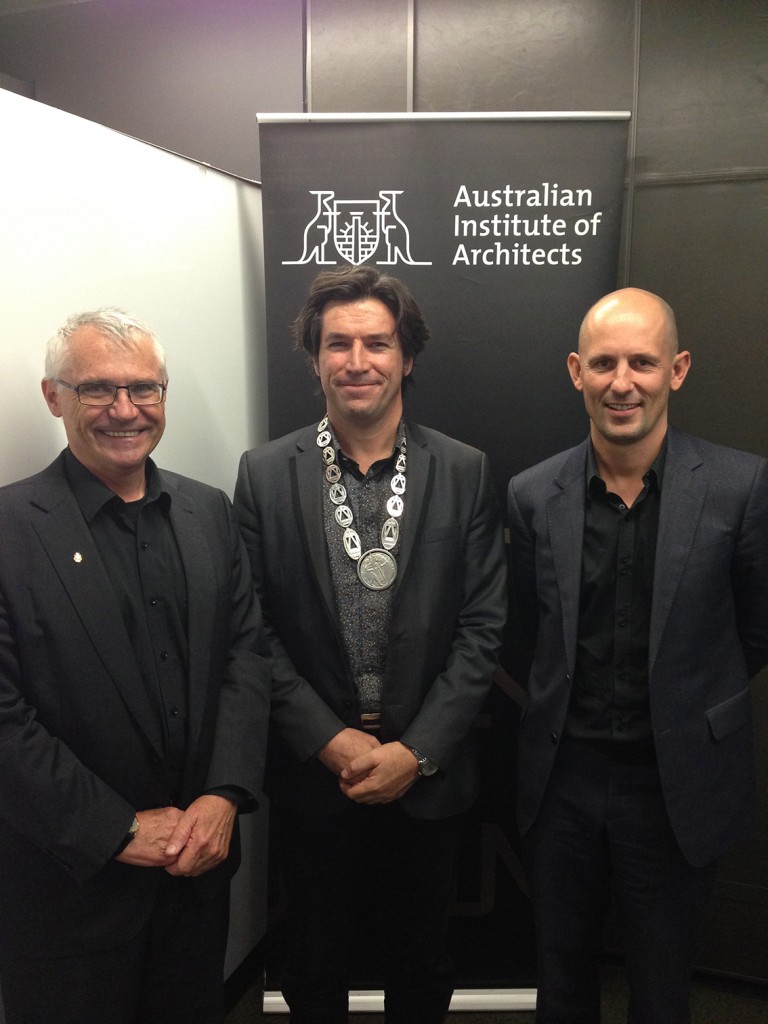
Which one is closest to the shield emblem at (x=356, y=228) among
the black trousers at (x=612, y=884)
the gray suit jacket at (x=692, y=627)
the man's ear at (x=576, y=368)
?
the man's ear at (x=576, y=368)

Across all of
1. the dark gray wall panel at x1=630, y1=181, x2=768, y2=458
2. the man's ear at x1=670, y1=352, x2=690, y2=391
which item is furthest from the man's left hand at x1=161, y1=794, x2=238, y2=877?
the dark gray wall panel at x1=630, y1=181, x2=768, y2=458

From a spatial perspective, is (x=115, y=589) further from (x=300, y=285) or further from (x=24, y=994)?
(x=300, y=285)

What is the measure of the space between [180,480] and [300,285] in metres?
0.91

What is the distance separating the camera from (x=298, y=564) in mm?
2053

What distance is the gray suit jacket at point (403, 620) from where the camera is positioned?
2.02m

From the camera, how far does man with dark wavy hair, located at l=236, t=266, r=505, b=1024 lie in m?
2.02

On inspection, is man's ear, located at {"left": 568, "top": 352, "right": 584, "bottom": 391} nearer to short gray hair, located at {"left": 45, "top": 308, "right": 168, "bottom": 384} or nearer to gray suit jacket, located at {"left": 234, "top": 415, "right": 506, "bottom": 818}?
gray suit jacket, located at {"left": 234, "top": 415, "right": 506, "bottom": 818}

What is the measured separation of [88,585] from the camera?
1.61 m

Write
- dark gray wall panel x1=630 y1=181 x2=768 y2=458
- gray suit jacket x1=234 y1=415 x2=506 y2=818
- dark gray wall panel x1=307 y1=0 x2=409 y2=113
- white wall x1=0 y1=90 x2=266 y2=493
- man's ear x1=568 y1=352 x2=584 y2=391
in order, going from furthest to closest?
dark gray wall panel x1=307 y1=0 x2=409 y2=113, dark gray wall panel x1=630 y1=181 x2=768 y2=458, gray suit jacket x1=234 y1=415 x2=506 y2=818, man's ear x1=568 y1=352 x2=584 y2=391, white wall x1=0 y1=90 x2=266 y2=493

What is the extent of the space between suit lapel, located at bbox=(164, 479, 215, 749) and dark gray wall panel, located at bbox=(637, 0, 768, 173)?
1877mm

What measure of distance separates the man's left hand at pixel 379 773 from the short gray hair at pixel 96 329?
1.08 m

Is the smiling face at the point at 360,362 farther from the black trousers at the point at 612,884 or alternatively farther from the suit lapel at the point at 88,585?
the black trousers at the point at 612,884

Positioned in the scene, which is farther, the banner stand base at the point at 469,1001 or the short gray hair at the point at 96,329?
the banner stand base at the point at 469,1001

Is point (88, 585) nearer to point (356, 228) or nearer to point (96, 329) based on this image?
point (96, 329)
